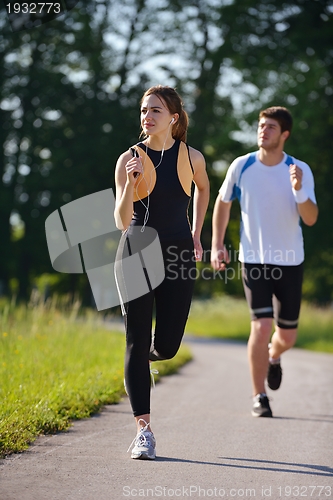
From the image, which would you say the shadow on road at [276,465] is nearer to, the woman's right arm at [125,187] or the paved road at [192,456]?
the paved road at [192,456]

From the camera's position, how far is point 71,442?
5.17m

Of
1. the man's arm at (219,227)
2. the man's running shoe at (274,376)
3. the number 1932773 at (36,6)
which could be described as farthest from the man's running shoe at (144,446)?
the number 1932773 at (36,6)

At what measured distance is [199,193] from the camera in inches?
217

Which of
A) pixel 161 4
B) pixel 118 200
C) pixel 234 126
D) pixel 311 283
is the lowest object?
pixel 311 283

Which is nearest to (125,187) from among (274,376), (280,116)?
(280,116)

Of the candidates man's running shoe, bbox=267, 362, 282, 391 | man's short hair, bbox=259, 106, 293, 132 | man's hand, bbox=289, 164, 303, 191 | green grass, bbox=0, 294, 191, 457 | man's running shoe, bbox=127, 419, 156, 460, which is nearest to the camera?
man's running shoe, bbox=127, 419, 156, 460

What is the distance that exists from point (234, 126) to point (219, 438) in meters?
27.2

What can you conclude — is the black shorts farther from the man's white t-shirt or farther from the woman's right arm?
the woman's right arm

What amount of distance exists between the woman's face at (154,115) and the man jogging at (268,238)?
176cm

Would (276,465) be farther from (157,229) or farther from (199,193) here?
(199,193)

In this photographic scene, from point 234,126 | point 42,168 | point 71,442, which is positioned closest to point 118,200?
point 71,442

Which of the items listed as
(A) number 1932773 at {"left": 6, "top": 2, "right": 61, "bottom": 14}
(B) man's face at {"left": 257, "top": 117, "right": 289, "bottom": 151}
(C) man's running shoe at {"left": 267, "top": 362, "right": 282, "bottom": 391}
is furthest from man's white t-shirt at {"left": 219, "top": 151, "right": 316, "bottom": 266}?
(A) number 1932773 at {"left": 6, "top": 2, "right": 61, "bottom": 14}

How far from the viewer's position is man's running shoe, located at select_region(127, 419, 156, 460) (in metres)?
4.70

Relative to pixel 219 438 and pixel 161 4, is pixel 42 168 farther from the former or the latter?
pixel 219 438
